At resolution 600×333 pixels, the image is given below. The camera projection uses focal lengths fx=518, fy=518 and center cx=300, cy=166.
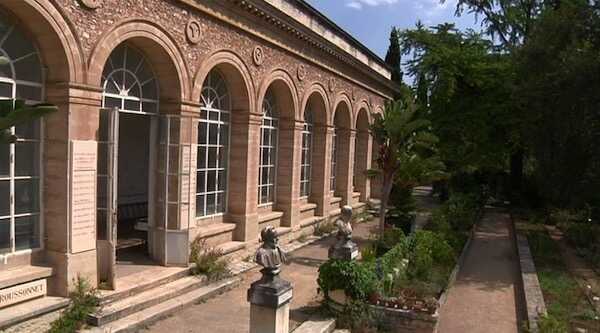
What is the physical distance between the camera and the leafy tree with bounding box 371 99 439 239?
13.7m

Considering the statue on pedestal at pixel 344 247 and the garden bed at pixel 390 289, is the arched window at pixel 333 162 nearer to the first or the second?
the garden bed at pixel 390 289

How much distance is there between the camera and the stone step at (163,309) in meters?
7.28

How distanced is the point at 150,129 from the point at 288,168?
5320 millimetres

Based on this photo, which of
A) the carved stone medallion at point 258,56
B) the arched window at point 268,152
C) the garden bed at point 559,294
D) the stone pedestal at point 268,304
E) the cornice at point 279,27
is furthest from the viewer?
the arched window at point 268,152

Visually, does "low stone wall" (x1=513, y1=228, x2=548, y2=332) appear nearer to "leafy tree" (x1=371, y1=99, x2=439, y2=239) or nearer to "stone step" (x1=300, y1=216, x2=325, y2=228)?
"leafy tree" (x1=371, y1=99, x2=439, y2=239)

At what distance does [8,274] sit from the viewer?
699 cm

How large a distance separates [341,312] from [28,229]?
4.88 meters

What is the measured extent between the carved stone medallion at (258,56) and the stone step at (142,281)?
5.05 m

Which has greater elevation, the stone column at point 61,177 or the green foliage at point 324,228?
the stone column at point 61,177

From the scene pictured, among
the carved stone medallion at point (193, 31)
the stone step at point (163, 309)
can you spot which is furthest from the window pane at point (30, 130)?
the carved stone medallion at point (193, 31)

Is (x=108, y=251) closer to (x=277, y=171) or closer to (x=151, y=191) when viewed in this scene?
(x=151, y=191)

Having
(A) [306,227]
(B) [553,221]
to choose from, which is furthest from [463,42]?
(A) [306,227]

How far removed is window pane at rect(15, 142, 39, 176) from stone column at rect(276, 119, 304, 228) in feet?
25.3

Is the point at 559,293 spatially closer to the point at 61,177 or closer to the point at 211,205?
the point at 211,205
